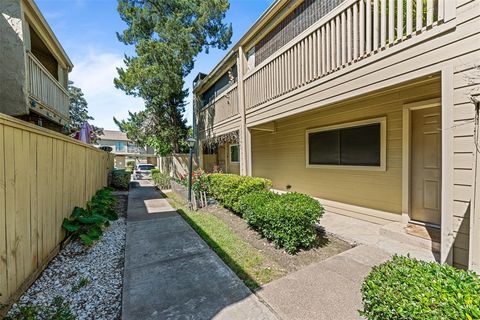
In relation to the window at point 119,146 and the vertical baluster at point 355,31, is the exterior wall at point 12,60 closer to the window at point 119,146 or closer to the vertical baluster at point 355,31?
the vertical baluster at point 355,31

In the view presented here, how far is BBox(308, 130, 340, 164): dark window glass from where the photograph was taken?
237 inches

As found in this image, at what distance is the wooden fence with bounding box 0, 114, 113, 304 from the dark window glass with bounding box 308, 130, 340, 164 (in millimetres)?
6122

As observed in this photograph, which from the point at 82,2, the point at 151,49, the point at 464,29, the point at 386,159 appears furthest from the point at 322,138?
the point at 151,49

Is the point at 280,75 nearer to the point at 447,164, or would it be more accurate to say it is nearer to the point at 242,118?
the point at 242,118

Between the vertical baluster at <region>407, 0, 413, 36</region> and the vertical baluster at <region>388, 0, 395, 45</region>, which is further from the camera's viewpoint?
the vertical baluster at <region>388, 0, 395, 45</region>

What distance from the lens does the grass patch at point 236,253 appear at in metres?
3.21

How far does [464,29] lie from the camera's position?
265 cm

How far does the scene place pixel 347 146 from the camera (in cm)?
574

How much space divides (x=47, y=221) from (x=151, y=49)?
10.1 meters

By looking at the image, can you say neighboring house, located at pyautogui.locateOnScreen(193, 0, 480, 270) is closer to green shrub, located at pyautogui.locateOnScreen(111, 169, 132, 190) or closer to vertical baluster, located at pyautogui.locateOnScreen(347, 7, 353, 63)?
vertical baluster, located at pyautogui.locateOnScreen(347, 7, 353, 63)

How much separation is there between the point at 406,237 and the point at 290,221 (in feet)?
6.82

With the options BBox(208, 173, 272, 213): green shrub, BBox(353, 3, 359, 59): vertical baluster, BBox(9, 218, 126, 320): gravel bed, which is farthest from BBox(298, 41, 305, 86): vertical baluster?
BBox(9, 218, 126, 320): gravel bed

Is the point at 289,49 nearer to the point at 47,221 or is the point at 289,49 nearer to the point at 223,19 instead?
the point at 47,221

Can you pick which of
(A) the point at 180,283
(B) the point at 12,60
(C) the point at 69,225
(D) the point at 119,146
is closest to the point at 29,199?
(C) the point at 69,225
